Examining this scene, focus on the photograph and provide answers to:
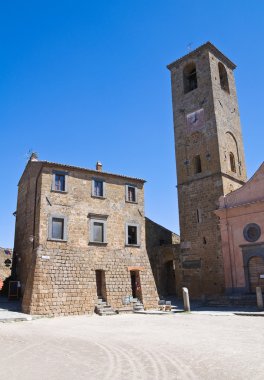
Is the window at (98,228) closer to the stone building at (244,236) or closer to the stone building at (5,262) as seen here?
the stone building at (244,236)

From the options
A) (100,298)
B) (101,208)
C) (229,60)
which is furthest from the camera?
(229,60)

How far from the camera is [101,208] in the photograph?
2330 cm

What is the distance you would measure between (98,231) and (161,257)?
9131 mm

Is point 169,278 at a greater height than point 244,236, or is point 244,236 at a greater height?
point 244,236

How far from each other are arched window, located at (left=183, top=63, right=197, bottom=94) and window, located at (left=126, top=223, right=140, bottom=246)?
536 inches

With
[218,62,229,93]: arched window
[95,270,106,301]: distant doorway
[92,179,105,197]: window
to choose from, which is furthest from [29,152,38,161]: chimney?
[218,62,229,93]: arched window

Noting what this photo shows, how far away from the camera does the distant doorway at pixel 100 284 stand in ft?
72.0

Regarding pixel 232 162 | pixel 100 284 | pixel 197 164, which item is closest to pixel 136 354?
pixel 100 284

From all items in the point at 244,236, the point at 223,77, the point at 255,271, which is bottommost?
the point at 255,271

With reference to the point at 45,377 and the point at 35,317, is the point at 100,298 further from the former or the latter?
the point at 45,377

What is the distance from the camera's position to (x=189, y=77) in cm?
3130

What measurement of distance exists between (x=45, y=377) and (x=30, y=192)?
18.4 metres

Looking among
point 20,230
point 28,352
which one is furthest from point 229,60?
point 28,352

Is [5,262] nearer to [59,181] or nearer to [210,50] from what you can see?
[59,181]
